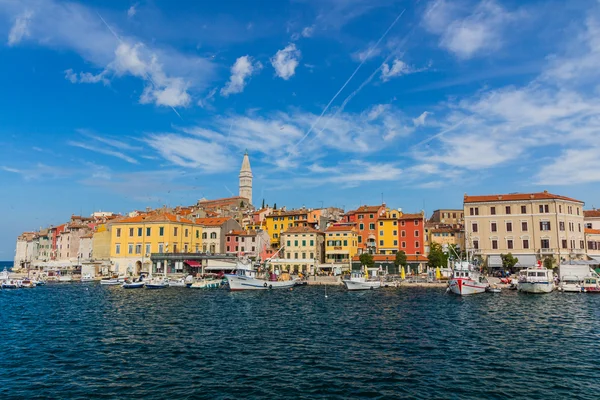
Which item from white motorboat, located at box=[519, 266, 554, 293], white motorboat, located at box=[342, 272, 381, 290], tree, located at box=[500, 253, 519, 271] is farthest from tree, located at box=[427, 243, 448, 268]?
white motorboat, located at box=[519, 266, 554, 293]

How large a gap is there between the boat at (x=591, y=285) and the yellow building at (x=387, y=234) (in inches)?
→ 1077

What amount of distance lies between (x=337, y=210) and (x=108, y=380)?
85905mm

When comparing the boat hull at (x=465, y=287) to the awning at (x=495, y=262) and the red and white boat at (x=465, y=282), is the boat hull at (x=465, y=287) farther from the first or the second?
the awning at (x=495, y=262)

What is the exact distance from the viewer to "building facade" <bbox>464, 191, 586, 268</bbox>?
65125mm

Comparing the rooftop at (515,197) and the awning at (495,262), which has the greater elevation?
the rooftop at (515,197)

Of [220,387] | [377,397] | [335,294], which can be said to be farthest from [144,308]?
[377,397]

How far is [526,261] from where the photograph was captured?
6538cm

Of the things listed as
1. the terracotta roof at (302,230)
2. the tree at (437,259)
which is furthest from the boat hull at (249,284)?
the tree at (437,259)

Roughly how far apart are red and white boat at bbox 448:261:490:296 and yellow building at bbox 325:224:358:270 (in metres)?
24.3

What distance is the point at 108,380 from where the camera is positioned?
60.6 ft

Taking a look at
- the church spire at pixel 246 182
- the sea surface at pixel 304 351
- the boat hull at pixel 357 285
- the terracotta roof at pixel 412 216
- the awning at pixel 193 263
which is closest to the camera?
the sea surface at pixel 304 351

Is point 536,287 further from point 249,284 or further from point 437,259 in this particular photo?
point 249,284

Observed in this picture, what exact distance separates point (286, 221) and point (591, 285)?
51386 millimetres

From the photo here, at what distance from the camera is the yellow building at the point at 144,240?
77.2 m
